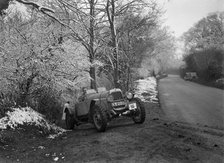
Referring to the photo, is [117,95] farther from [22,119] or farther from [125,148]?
[125,148]

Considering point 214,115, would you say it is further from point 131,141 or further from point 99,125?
point 131,141

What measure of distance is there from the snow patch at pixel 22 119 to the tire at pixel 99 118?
4.42ft

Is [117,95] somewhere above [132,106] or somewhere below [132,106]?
above

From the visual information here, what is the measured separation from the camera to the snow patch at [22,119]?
26.0 feet

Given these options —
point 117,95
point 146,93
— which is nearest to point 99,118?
point 117,95

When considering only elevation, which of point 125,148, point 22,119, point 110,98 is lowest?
point 125,148

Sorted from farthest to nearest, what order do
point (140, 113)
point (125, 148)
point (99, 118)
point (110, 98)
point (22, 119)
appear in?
point (140, 113)
point (110, 98)
point (99, 118)
point (22, 119)
point (125, 148)

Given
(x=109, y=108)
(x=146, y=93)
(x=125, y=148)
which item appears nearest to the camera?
(x=125, y=148)

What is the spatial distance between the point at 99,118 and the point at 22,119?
226 centimetres

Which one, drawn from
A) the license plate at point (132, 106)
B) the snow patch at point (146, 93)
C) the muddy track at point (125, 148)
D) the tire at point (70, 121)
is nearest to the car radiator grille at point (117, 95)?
the license plate at point (132, 106)

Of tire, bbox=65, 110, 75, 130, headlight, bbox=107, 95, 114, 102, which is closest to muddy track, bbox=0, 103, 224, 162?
headlight, bbox=107, 95, 114, 102

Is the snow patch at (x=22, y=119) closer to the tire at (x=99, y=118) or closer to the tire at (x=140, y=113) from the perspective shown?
the tire at (x=99, y=118)

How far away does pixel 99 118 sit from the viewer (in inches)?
356

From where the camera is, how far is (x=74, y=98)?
40.8 ft
